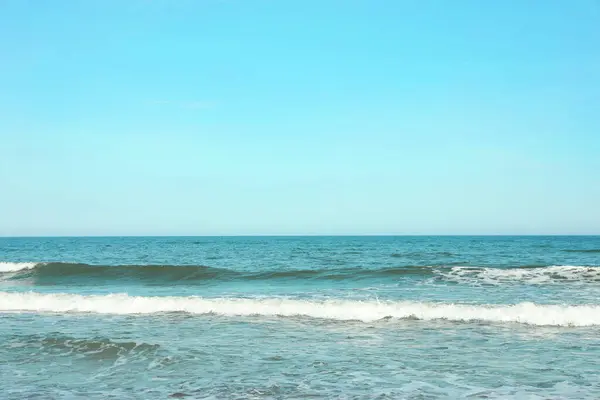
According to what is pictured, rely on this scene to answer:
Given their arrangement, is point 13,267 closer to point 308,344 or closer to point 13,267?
point 13,267

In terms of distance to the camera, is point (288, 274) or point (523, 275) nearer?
point (523, 275)

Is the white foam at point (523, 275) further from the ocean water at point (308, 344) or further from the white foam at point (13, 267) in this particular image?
the white foam at point (13, 267)

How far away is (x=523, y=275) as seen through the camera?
26.4 metres

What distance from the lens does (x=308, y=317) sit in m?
15.0

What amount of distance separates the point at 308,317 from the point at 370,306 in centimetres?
208

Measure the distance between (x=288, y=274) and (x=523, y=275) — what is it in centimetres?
1181

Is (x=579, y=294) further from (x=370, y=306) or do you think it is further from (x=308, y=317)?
(x=308, y=317)

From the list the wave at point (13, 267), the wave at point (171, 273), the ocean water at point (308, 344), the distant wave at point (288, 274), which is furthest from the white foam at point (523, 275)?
the wave at point (13, 267)

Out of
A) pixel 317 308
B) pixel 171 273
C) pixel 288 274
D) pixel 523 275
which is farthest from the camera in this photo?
pixel 171 273

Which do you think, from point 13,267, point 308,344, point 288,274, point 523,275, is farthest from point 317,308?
point 13,267

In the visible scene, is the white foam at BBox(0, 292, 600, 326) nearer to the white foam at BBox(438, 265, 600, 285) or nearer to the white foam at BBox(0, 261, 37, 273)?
the white foam at BBox(438, 265, 600, 285)

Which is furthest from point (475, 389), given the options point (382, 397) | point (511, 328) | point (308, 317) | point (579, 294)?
point (579, 294)

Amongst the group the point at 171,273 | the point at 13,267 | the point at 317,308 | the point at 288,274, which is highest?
the point at 317,308

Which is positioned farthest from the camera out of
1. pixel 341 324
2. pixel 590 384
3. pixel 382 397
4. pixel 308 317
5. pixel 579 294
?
pixel 579 294
